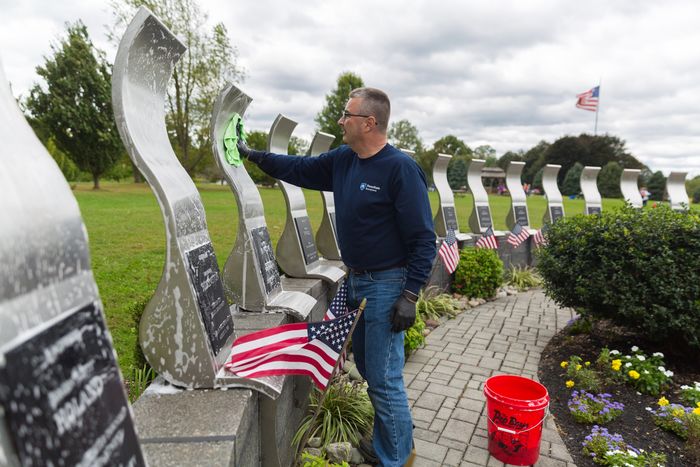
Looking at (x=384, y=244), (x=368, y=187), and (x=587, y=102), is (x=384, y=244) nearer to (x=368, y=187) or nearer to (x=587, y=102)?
(x=368, y=187)

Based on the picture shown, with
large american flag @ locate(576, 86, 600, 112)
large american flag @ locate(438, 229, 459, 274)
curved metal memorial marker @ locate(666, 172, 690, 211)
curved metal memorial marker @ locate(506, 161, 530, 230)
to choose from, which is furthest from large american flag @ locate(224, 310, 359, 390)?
large american flag @ locate(576, 86, 600, 112)

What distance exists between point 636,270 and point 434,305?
2.76 meters

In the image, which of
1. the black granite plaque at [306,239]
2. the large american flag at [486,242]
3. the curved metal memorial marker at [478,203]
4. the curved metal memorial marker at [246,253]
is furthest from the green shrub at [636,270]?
the curved metal memorial marker at [478,203]

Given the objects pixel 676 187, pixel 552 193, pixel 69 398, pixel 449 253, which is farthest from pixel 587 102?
pixel 69 398

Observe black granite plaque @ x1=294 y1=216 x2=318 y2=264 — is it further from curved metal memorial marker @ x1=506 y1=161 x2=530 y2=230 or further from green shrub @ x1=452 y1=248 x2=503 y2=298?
curved metal memorial marker @ x1=506 y1=161 x2=530 y2=230

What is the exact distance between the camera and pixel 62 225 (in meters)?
1.12

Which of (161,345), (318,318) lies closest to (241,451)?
(161,345)

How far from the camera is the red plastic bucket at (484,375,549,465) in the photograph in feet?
10.2

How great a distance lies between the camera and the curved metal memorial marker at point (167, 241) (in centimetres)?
215

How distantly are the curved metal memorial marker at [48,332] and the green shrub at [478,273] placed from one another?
6773 millimetres

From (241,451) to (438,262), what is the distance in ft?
18.7

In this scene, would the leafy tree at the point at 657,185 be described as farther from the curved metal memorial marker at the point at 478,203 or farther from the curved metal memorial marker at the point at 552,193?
the curved metal memorial marker at the point at 478,203

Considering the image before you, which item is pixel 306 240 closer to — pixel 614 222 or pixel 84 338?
pixel 614 222

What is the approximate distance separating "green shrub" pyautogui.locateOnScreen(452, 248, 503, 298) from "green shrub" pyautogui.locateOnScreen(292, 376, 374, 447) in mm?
4234
